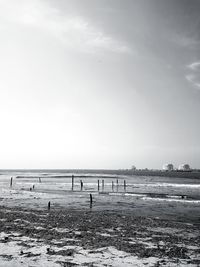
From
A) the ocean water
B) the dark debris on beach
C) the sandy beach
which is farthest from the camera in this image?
the ocean water

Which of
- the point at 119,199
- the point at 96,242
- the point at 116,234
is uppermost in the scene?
the point at 96,242

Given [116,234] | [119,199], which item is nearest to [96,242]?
[116,234]

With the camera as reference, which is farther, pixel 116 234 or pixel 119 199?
pixel 119 199

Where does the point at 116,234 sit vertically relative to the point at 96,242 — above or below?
below

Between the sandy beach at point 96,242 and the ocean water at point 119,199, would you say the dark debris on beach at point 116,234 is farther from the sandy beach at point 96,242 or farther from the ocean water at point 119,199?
the ocean water at point 119,199

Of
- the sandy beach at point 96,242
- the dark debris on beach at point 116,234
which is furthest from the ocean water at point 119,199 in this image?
the sandy beach at point 96,242

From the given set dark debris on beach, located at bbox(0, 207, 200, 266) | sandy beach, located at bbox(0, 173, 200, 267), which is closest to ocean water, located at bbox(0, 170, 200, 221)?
dark debris on beach, located at bbox(0, 207, 200, 266)

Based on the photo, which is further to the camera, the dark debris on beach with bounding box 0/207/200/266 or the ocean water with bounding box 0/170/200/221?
the ocean water with bounding box 0/170/200/221

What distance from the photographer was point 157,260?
38.3ft

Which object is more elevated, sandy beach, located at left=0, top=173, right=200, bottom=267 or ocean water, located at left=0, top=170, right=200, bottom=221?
sandy beach, located at left=0, top=173, right=200, bottom=267

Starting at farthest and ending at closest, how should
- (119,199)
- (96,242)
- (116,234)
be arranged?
(119,199) → (116,234) → (96,242)

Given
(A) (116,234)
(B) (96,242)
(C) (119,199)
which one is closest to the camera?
(B) (96,242)

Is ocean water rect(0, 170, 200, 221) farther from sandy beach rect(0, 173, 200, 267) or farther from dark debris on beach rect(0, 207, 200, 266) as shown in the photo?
sandy beach rect(0, 173, 200, 267)

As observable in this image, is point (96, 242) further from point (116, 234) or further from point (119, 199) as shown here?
point (119, 199)
